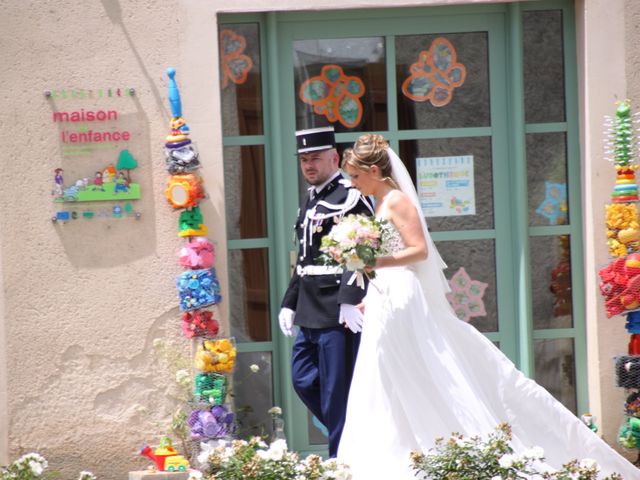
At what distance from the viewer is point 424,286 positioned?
657cm

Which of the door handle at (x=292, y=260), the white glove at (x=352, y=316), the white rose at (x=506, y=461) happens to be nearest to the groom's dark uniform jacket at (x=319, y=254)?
the white glove at (x=352, y=316)

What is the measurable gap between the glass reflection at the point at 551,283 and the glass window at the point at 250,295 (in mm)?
1716

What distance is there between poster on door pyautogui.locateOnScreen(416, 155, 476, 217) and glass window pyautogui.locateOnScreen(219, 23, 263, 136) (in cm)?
114

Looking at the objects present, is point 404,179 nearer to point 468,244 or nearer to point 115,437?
point 468,244

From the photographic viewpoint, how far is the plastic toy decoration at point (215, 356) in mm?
7207

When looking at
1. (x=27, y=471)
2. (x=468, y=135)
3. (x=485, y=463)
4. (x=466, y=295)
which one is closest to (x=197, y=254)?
(x=466, y=295)

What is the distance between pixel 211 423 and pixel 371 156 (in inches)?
72.7

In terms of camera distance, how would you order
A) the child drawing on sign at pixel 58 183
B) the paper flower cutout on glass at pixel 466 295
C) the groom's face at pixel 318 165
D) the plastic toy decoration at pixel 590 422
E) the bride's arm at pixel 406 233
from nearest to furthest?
the bride's arm at pixel 406 233
the groom's face at pixel 318 165
the child drawing on sign at pixel 58 183
the plastic toy decoration at pixel 590 422
the paper flower cutout on glass at pixel 466 295

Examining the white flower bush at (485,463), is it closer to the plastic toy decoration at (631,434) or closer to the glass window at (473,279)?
the plastic toy decoration at (631,434)

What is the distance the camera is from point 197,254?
7281mm

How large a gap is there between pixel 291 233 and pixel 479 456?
9.18 ft

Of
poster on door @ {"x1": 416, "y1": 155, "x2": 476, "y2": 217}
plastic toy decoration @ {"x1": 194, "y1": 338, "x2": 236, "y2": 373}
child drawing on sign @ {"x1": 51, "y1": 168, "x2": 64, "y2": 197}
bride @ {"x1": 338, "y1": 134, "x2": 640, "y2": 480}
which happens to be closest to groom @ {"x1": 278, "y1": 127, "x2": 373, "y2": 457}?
bride @ {"x1": 338, "y1": 134, "x2": 640, "y2": 480}

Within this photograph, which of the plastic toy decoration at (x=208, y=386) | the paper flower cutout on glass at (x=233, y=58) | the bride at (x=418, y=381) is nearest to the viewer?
the bride at (x=418, y=381)

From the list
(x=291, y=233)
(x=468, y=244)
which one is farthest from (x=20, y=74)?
(x=468, y=244)
